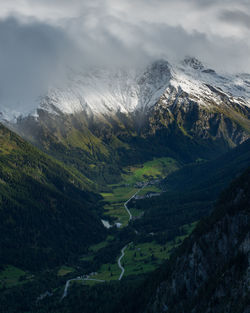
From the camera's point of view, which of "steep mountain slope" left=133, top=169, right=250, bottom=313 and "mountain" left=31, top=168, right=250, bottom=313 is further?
"steep mountain slope" left=133, top=169, right=250, bottom=313

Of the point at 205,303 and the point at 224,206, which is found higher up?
the point at 224,206

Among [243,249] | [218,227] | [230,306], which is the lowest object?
[230,306]

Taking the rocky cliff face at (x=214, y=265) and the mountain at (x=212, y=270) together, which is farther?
the rocky cliff face at (x=214, y=265)

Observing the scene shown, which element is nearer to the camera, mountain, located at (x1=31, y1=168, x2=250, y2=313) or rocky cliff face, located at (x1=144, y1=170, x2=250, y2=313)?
mountain, located at (x1=31, y1=168, x2=250, y2=313)

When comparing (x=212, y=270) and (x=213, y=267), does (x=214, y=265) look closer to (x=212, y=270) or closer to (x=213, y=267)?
(x=213, y=267)

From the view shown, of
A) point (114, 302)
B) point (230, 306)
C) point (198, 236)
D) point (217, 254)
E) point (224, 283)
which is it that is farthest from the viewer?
point (114, 302)

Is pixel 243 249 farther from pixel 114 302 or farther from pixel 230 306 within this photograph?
pixel 114 302

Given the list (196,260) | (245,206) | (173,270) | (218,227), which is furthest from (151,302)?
(245,206)
